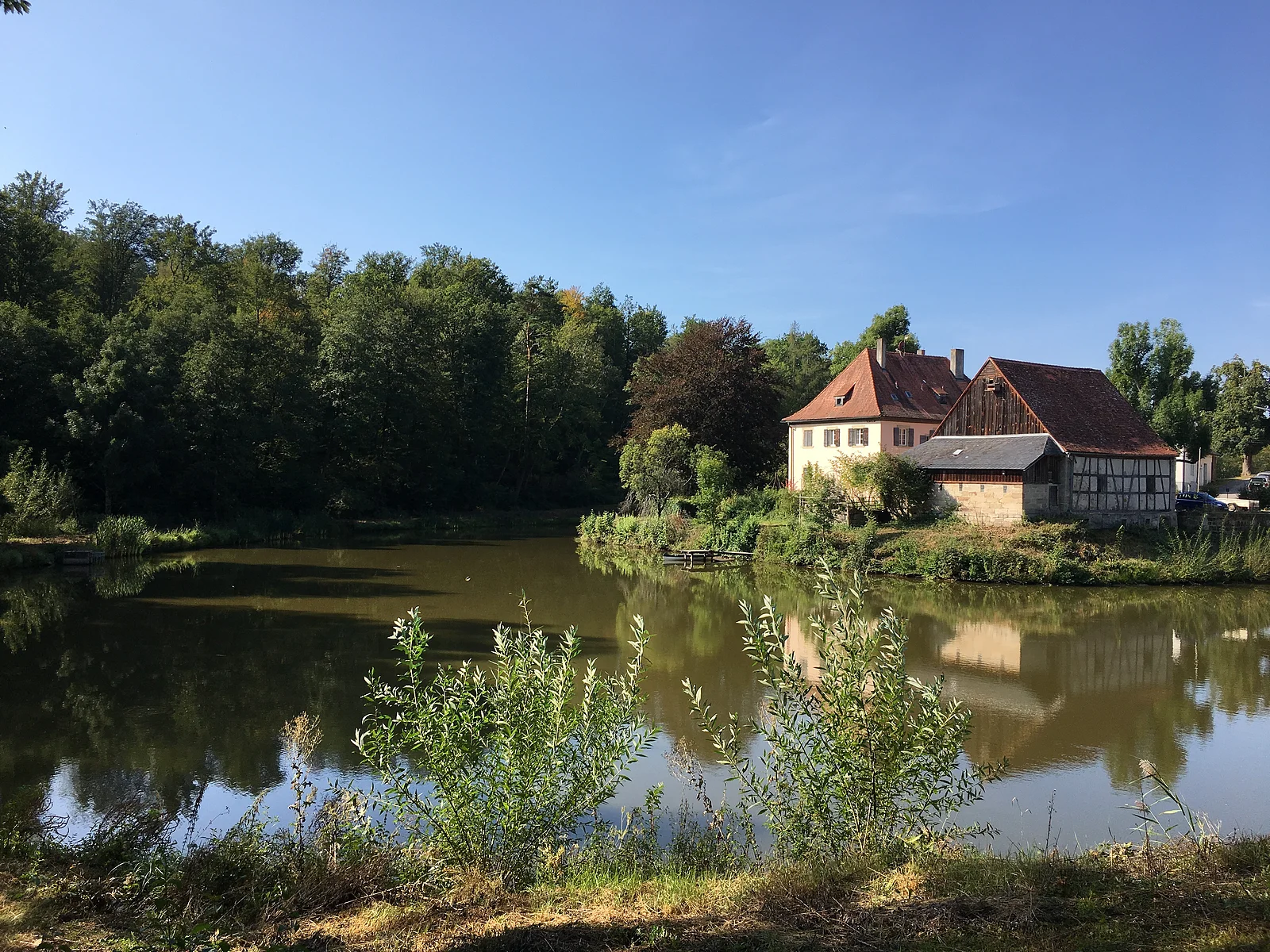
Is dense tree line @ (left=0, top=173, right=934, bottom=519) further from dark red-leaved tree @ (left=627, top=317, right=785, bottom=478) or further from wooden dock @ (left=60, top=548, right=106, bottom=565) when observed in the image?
wooden dock @ (left=60, top=548, right=106, bottom=565)

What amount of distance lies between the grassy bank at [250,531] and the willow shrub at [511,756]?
22.8m

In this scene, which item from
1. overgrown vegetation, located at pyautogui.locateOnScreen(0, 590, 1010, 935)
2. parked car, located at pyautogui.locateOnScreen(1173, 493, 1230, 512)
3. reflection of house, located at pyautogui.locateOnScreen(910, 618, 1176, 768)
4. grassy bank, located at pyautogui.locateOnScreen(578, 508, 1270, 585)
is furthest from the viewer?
parked car, located at pyautogui.locateOnScreen(1173, 493, 1230, 512)

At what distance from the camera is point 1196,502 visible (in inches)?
1315

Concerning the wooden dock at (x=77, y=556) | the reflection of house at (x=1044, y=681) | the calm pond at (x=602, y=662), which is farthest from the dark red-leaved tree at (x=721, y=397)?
the wooden dock at (x=77, y=556)

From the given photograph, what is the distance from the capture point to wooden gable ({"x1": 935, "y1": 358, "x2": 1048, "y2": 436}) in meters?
29.0

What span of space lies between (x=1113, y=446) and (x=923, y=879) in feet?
92.8

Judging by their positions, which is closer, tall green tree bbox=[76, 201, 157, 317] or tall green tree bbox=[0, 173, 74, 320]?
tall green tree bbox=[0, 173, 74, 320]

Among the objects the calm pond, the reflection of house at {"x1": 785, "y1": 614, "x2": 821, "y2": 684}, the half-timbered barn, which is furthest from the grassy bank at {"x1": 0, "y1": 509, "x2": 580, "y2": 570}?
the half-timbered barn

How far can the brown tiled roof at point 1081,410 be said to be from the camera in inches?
1121

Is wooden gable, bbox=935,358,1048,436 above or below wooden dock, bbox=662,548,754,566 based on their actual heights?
above

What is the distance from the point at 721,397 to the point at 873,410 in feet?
20.5

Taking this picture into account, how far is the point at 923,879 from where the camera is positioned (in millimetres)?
4676

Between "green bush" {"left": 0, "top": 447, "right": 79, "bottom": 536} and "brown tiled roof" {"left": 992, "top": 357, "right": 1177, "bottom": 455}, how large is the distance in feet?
102

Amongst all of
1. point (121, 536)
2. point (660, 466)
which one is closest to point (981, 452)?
point (660, 466)
